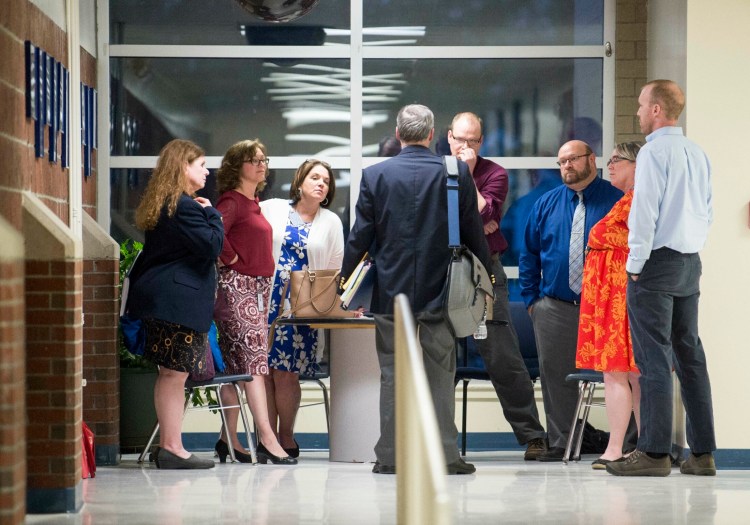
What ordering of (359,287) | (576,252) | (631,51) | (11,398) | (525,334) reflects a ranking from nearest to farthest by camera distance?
(11,398)
(359,287)
(576,252)
(525,334)
(631,51)

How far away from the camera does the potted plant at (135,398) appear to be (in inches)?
277

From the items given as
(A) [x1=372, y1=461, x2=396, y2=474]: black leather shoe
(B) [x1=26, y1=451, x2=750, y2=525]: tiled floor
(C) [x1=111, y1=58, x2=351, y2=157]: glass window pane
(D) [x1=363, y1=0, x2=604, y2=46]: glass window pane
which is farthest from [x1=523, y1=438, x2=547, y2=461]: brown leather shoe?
(D) [x1=363, y1=0, x2=604, y2=46]: glass window pane

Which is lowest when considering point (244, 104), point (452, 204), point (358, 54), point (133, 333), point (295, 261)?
point (133, 333)

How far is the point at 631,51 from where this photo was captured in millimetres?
8141

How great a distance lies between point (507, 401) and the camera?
7117 millimetres

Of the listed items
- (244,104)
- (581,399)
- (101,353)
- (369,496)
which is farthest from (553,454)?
(244,104)

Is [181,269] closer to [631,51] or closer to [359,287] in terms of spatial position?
[359,287]

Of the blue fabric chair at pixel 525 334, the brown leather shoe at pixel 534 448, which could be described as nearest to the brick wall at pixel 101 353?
the brown leather shoe at pixel 534 448

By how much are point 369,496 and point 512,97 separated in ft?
12.7

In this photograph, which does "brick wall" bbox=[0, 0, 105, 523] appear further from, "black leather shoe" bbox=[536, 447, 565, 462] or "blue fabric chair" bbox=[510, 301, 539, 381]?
"blue fabric chair" bbox=[510, 301, 539, 381]

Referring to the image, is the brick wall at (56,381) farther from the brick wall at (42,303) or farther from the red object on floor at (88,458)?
the red object on floor at (88,458)

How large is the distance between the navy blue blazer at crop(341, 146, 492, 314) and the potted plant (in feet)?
5.85

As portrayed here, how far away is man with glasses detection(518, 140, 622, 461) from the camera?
6.88 m

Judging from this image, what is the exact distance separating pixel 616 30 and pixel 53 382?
4.72 metres
